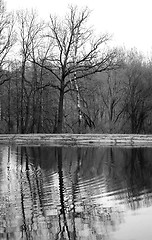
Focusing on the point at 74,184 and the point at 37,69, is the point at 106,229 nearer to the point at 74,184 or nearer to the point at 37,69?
the point at 74,184

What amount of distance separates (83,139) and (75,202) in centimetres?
2113

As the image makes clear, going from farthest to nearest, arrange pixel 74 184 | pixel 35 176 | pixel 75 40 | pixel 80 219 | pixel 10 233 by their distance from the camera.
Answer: pixel 75 40 → pixel 35 176 → pixel 74 184 → pixel 80 219 → pixel 10 233

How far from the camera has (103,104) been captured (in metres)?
43.3

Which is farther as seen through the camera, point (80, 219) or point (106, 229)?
point (80, 219)

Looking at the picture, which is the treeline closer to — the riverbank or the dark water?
the riverbank

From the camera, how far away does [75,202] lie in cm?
902

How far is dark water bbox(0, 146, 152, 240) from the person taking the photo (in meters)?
6.66

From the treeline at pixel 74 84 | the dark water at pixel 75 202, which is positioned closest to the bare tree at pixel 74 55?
the treeline at pixel 74 84

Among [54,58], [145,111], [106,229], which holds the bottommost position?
[106,229]

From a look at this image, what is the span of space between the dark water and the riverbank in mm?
13372

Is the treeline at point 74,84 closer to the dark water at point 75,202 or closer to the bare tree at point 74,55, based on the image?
the bare tree at point 74,55

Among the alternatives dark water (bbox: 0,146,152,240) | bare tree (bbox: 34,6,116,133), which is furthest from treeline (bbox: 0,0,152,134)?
dark water (bbox: 0,146,152,240)

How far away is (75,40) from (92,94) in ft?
25.3

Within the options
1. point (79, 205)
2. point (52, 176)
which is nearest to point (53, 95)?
point (52, 176)
